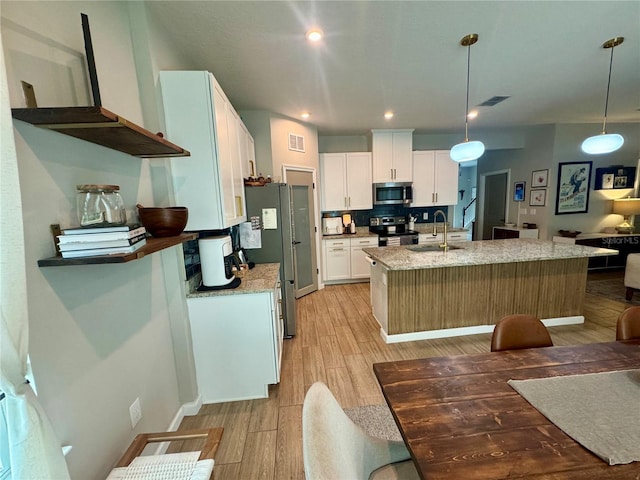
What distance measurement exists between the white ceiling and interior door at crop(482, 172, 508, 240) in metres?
2.44

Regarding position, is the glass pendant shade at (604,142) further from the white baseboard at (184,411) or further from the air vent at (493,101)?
the white baseboard at (184,411)

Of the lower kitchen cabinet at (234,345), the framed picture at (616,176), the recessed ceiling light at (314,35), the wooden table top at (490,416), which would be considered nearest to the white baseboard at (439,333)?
the lower kitchen cabinet at (234,345)

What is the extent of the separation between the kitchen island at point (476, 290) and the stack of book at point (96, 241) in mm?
2262

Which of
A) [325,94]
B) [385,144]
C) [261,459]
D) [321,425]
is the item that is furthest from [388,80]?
[261,459]

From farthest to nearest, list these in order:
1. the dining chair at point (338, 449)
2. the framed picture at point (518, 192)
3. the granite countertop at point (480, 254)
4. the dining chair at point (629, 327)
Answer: the framed picture at point (518, 192), the granite countertop at point (480, 254), the dining chair at point (629, 327), the dining chair at point (338, 449)

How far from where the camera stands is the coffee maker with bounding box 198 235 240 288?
2.03 metres

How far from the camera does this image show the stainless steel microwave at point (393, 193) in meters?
5.02

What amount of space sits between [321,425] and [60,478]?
80 centimetres

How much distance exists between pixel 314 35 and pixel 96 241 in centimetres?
202

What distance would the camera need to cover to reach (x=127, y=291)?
1426mm

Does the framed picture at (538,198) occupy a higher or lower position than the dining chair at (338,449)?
higher

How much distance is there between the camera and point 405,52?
2303mm

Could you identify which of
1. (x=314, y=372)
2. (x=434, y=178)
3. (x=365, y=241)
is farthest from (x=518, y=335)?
(x=434, y=178)

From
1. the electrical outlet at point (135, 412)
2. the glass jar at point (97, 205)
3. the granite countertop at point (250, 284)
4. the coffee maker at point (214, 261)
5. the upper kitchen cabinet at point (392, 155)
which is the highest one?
the upper kitchen cabinet at point (392, 155)
